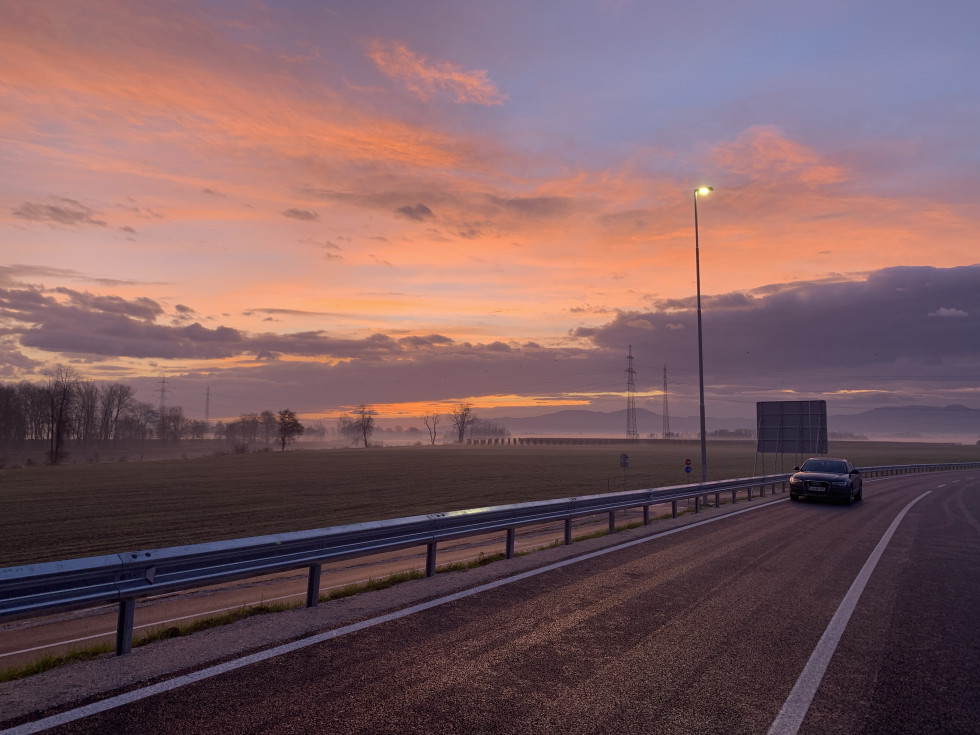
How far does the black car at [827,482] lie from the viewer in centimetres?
2086

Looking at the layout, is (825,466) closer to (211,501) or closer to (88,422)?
(211,501)

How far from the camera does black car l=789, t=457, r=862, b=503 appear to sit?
20.9 metres

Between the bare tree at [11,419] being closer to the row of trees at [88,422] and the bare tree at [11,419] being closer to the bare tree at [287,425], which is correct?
the row of trees at [88,422]

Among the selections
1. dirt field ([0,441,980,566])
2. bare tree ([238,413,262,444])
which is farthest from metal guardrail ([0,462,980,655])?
bare tree ([238,413,262,444])

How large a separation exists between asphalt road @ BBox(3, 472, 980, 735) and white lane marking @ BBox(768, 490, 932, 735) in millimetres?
65

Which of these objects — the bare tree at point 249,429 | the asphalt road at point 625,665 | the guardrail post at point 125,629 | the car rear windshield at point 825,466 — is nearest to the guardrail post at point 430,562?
the asphalt road at point 625,665

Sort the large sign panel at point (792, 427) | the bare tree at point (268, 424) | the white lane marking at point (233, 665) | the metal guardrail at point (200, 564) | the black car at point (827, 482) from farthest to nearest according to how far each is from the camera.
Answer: the bare tree at point (268, 424)
the large sign panel at point (792, 427)
the black car at point (827, 482)
the metal guardrail at point (200, 564)
the white lane marking at point (233, 665)

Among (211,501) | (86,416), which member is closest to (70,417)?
(86,416)

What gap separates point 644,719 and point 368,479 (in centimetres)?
4024

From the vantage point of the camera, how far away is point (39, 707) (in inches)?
164

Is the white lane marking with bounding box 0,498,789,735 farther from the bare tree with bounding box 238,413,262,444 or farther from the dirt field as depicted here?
the bare tree with bounding box 238,413,262,444

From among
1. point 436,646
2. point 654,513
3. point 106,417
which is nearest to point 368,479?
point 654,513

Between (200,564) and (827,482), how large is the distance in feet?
68.0

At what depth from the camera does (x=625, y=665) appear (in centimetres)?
513
